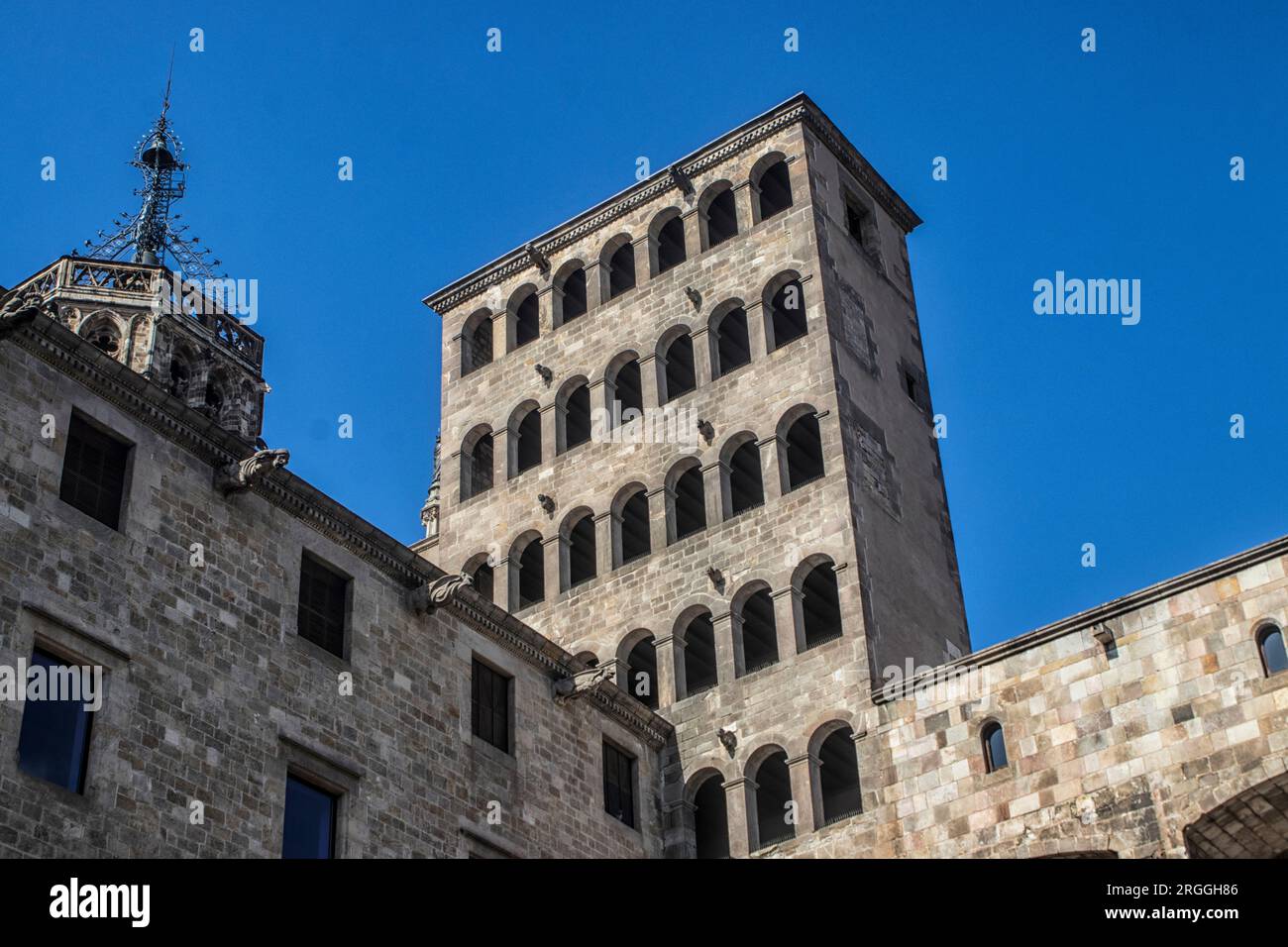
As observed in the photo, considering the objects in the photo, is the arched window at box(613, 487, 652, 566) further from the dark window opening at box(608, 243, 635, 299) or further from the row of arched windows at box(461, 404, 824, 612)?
the dark window opening at box(608, 243, 635, 299)

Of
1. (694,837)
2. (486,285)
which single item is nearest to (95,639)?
(694,837)

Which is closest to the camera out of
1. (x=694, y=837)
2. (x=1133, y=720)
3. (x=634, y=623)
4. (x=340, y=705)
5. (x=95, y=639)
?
(x=95, y=639)

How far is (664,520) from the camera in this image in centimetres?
3972

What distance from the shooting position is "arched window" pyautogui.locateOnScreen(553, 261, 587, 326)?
4553 centimetres

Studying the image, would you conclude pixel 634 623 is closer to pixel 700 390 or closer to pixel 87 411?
pixel 700 390

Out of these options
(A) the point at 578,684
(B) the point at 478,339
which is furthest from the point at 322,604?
(B) the point at 478,339

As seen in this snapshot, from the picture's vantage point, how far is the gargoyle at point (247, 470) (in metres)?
27.7

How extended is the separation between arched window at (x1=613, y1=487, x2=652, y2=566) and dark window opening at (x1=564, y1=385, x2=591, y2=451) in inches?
100

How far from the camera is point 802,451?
40.2 meters

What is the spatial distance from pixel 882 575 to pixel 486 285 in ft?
49.0

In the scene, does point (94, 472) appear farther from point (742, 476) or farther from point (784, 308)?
point (784, 308)

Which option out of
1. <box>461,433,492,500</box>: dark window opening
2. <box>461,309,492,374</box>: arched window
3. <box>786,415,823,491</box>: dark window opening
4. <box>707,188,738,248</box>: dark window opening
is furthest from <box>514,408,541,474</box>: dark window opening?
<box>786,415,823,491</box>: dark window opening

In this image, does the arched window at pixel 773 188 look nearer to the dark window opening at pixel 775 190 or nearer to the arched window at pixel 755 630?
the dark window opening at pixel 775 190

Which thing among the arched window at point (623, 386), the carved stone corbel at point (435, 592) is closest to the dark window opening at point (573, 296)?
the arched window at point (623, 386)
